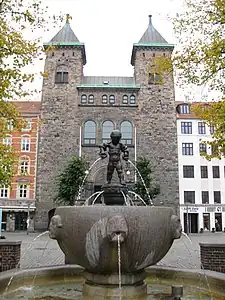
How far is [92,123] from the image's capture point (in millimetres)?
38625

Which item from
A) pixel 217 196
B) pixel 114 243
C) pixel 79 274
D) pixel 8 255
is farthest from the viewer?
pixel 217 196

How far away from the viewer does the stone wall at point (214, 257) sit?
27.6ft

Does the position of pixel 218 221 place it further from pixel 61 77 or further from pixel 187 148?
pixel 61 77

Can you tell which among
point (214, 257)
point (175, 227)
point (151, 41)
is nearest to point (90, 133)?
point (151, 41)

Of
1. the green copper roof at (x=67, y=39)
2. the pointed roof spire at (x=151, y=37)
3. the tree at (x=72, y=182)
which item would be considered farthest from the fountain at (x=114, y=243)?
the pointed roof spire at (x=151, y=37)

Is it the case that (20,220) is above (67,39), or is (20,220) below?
below

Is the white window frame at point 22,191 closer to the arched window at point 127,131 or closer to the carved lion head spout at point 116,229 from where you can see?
the arched window at point 127,131

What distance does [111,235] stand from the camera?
15.7 ft

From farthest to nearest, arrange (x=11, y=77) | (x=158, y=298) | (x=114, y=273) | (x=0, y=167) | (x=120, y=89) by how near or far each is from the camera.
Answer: (x=120, y=89)
(x=0, y=167)
(x=11, y=77)
(x=158, y=298)
(x=114, y=273)

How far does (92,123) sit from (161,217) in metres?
33.7

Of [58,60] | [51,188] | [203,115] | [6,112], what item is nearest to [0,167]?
[6,112]

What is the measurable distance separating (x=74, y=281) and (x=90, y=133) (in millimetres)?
31132

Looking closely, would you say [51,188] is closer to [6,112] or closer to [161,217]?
[6,112]

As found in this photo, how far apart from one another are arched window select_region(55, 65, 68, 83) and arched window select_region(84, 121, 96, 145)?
241 inches
